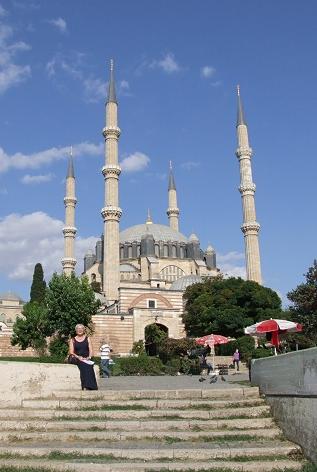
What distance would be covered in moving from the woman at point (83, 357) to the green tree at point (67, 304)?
2486 cm

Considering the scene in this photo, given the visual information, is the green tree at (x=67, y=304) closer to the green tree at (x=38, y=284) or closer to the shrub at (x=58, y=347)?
the shrub at (x=58, y=347)

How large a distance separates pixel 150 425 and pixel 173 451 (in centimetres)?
100

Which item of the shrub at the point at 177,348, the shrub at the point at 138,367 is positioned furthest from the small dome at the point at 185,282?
the shrub at the point at 138,367

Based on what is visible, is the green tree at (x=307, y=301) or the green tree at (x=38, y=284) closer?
the green tree at (x=307, y=301)

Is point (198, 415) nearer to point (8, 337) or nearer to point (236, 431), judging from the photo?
point (236, 431)

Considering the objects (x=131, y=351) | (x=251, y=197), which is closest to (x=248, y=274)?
(x=251, y=197)

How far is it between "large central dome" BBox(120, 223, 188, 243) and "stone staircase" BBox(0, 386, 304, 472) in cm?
5127

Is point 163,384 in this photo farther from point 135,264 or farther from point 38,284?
point 135,264

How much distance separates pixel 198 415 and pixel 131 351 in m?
33.3

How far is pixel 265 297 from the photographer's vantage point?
3862cm

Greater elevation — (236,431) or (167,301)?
(167,301)

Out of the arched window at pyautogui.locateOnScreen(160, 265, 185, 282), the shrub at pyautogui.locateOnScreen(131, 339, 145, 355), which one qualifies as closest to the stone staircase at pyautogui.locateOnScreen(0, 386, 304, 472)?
the shrub at pyautogui.locateOnScreen(131, 339, 145, 355)

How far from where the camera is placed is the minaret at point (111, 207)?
42.7 m

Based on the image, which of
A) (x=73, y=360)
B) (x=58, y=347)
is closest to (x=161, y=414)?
(x=73, y=360)
